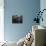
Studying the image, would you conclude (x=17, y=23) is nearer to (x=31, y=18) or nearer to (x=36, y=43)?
(x=31, y=18)

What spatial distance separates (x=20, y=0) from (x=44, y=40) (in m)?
3.12

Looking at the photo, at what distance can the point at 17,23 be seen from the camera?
205 inches

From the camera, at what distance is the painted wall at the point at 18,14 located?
5129 millimetres

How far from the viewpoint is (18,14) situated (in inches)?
204

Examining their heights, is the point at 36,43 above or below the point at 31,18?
below

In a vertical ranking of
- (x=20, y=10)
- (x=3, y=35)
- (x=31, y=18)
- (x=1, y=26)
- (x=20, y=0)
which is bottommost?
(x=3, y=35)

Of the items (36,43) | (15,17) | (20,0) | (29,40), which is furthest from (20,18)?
(36,43)

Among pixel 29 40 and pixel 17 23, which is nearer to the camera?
pixel 29 40

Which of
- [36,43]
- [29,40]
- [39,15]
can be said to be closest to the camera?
[36,43]

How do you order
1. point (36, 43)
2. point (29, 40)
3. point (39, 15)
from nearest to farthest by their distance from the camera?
point (36, 43)
point (29, 40)
point (39, 15)

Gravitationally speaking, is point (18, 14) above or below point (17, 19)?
above

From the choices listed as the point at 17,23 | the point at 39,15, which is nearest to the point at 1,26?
the point at 17,23

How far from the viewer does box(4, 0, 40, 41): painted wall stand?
16.8ft

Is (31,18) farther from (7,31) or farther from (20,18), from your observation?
(7,31)
